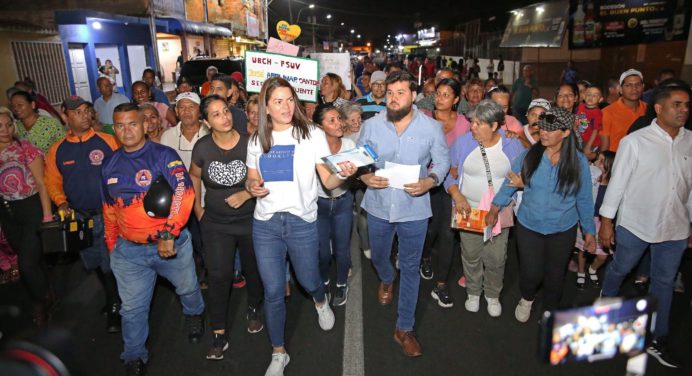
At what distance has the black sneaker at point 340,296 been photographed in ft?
15.7

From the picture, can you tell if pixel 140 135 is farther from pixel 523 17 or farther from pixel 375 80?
pixel 523 17

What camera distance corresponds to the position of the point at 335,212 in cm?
448

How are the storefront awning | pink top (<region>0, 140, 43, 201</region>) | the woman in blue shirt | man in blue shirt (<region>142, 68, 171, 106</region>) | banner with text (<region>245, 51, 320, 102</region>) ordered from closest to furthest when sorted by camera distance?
the woman in blue shirt → pink top (<region>0, 140, 43, 201</region>) → banner with text (<region>245, 51, 320, 102</region>) → man in blue shirt (<region>142, 68, 171, 106</region>) → the storefront awning

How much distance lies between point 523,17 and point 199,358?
1113 inches

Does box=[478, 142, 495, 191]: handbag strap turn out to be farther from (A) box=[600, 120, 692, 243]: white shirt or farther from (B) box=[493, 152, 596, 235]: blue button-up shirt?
(A) box=[600, 120, 692, 243]: white shirt

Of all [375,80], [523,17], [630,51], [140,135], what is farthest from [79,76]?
[523,17]

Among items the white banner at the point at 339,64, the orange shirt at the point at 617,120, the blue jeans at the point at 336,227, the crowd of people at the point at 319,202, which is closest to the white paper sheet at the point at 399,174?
the crowd of people at the point at 319,202

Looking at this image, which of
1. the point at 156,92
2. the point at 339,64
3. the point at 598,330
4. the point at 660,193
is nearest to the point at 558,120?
the point at 660,193

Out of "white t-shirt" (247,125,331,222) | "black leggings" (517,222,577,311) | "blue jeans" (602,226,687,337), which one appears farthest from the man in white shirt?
"white t-shirt" (247,125,331,222)

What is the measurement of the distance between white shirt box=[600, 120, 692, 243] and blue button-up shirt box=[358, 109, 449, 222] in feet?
4.80

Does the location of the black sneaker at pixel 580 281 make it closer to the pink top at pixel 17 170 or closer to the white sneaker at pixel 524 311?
the white sneaker at pixel 524 311

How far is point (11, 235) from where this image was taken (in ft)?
14.7

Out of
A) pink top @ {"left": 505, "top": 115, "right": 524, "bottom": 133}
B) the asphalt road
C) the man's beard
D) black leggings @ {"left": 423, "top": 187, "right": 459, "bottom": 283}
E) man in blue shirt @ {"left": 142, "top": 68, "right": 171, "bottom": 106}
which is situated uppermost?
man in blue shirt @ {"left": 142, "top": 68, "right": 171, "bottom": 106}

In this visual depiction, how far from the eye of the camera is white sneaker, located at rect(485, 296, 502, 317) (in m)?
4.51
